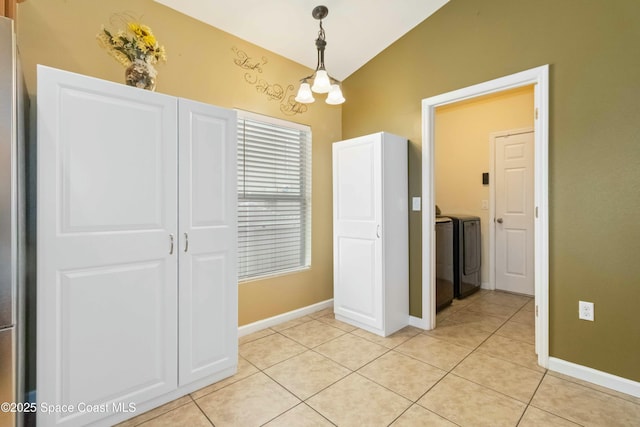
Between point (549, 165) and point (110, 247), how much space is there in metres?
2.86

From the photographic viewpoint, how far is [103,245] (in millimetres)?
1546

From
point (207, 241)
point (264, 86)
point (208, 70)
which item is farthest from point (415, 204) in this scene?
point (208, 70)

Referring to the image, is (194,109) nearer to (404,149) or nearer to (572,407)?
(404,149)

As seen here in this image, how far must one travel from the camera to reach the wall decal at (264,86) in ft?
8.85

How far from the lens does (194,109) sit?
1.85 m

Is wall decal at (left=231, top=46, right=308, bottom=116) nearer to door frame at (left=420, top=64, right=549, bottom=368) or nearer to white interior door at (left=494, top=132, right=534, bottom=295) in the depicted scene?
door frame at (left=420, top=64, right=549, bottom=368)

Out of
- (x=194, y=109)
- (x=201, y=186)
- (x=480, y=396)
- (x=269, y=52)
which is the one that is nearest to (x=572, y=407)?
(x=480, y=396)

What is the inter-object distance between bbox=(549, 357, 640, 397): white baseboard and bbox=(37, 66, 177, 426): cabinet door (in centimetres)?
258

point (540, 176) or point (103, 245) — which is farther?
point (540, 176)

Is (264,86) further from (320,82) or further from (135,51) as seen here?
(135,51)

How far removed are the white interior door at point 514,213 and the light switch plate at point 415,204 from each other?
195cm

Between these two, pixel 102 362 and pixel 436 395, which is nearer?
pixel 102 362

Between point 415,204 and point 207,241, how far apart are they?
6.43 feet

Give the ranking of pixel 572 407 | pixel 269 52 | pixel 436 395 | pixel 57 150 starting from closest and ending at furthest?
pixel 57 150 < pixel 572 407 < pixel 436 395 < pixel 269 52
